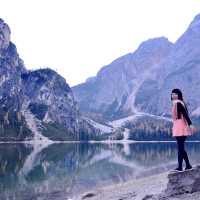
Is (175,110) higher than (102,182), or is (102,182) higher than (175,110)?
(175,110)

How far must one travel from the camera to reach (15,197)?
52438mm

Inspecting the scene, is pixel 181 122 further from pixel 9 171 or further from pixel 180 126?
pixel 9 171

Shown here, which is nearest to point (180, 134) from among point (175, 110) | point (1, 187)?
point (175, 110)

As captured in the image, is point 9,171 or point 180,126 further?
point 9,171

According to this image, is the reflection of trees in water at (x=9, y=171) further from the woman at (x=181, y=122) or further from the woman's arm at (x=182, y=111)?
the woman's arm at (x=182, y=111)

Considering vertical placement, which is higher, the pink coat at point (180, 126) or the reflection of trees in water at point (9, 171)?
the pink coat at point (180, 126)

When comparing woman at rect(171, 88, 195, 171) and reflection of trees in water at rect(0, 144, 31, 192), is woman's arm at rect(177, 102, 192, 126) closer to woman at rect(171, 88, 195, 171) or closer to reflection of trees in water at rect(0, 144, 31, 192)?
woman at rect(171, 88, 195, 171)

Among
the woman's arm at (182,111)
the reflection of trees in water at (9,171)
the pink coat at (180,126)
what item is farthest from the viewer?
the reflection of trees in water at (9,171)

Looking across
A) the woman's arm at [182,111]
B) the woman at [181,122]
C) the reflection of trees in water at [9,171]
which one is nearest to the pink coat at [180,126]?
the woman at [181,122]

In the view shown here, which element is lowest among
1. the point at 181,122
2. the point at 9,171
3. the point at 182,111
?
the point at 9,171

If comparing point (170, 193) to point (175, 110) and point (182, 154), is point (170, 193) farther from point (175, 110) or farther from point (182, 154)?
point (175, 110)

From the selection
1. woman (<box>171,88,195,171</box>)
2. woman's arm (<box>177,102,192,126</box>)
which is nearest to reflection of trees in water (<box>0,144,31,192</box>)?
woman (<box>171,88,195,171</box>)

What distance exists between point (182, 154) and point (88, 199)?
19760 mm

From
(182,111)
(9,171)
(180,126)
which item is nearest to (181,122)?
(180,126)
